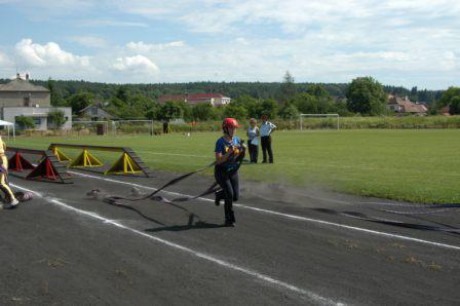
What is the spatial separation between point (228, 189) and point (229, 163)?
42cm

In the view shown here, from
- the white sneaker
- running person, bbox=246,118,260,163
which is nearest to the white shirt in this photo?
running person, bbox=246,118,260,163

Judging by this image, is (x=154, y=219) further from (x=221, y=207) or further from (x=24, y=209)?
(x=24, y=209)

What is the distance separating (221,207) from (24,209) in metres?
3.90

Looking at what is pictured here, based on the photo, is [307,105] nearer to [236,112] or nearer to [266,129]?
[236,112]

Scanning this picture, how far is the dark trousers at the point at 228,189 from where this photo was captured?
9.18 m

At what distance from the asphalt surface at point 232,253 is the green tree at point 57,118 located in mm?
82678

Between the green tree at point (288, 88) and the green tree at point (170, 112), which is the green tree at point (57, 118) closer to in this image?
the green tree at point (170, 112)

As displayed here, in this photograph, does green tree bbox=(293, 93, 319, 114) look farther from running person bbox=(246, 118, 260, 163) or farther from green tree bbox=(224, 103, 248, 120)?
running person bbox=(246, 118, 260, 163)

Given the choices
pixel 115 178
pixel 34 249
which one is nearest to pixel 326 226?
pixel 34 249

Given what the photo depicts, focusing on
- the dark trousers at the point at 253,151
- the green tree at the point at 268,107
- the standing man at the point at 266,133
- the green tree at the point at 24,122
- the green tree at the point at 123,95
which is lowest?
the green tree at the point at 24,122

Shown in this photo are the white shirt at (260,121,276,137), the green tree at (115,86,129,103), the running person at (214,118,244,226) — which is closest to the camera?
the running person at (214,118,244,226)

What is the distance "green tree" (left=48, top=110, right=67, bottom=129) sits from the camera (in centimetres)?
9119

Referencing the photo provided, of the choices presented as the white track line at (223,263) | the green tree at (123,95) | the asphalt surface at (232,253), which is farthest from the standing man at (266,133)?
the green tree at (123,95)

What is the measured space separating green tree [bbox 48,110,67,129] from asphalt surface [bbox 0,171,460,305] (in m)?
82.7
